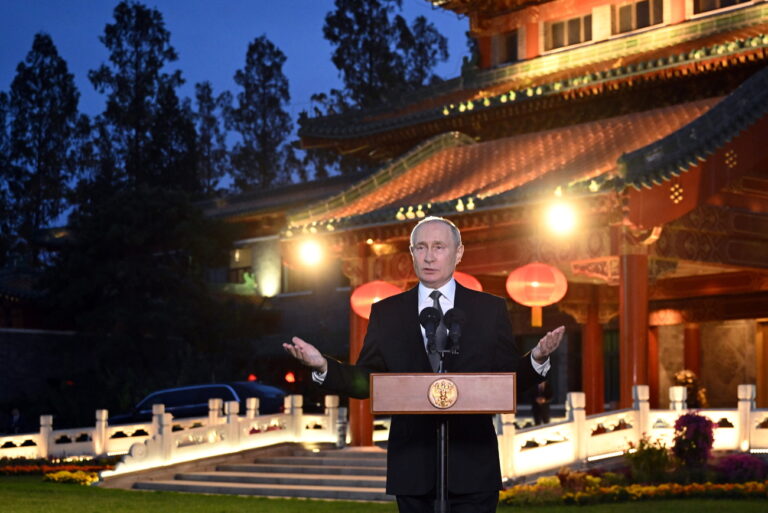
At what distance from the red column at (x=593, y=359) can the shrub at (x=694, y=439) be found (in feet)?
18.7

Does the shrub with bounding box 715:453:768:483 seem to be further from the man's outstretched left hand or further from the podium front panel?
the podium front panel

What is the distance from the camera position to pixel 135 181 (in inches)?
1820

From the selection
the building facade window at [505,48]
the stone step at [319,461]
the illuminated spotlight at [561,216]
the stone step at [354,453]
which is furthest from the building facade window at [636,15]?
the stone step at [319,461]

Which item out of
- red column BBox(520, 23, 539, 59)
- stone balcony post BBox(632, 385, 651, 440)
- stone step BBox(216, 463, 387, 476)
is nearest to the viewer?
stone balcony post BBox(632, 385, 651, 440)

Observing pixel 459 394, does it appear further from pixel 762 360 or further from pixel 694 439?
pixel 762 360

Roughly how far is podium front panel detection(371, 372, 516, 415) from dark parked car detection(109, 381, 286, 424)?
64.7 feet

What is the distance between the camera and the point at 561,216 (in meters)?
15.1

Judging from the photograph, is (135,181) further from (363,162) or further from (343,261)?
(343,261)

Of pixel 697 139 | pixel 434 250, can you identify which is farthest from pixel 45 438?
pixel 434 250

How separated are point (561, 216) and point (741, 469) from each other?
367 cm

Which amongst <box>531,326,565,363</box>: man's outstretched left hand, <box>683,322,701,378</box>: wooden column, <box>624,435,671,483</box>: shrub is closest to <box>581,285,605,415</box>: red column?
<box>683,322,701,378</box>: wooden column

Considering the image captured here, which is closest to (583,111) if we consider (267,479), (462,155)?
(462,155)

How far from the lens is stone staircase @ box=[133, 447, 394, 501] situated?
1528 centimetres

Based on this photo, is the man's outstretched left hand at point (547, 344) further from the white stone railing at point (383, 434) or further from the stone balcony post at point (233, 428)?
the stone balcony post at point (233, 428)
